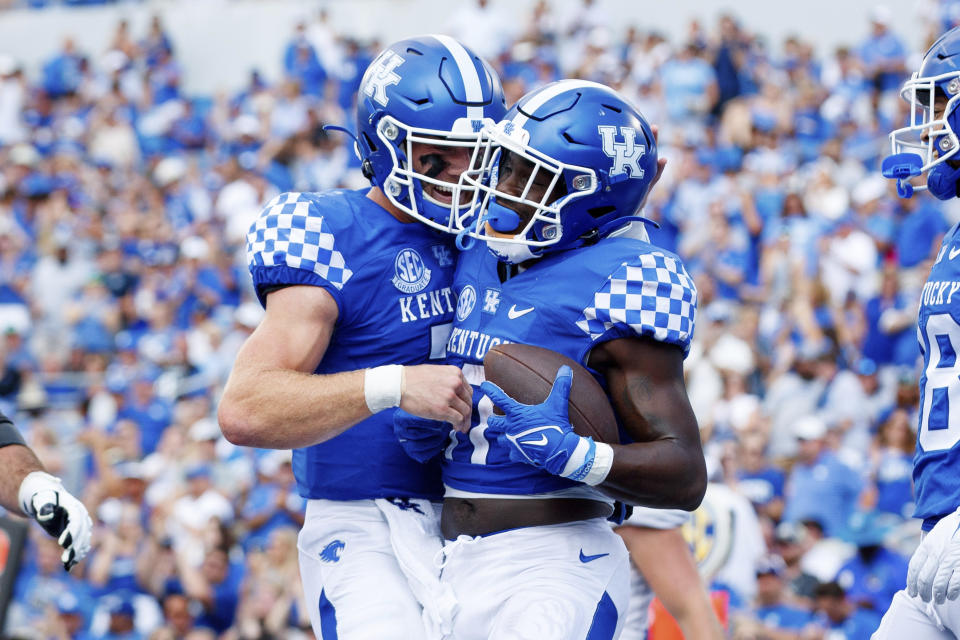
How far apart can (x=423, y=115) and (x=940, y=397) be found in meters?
1.51

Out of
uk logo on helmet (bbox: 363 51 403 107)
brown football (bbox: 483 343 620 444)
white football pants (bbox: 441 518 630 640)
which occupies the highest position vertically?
uk logo on helmet (bbox: 363 51 403 107)

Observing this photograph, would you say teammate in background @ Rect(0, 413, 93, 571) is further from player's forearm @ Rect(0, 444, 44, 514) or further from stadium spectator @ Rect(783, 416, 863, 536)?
stadium spectator @ Rect(783, 416, 863, 536)

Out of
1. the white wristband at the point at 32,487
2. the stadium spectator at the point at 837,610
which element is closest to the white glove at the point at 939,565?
the white wristband at the point at 32,487

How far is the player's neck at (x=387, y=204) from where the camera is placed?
366 cm

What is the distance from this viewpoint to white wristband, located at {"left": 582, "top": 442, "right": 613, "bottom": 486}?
2994mm

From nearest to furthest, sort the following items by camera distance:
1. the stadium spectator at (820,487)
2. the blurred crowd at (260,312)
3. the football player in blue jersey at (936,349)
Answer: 1. the football player in blue jersey at (936,349)
2. the stadium spectator at (820,487)
3. the blurred crowd at (260,312)

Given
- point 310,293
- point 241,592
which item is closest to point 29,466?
point 310,293

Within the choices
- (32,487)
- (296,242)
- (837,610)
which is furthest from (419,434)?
→ (837,610)

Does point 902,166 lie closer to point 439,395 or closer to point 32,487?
point 439,395

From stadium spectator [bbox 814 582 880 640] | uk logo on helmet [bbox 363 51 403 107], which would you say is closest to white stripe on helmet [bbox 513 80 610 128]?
uk logo on helmet [bbox 363 51 403 107]

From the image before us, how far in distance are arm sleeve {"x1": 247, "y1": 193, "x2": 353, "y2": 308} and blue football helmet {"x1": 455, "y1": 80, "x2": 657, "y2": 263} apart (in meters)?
0.36

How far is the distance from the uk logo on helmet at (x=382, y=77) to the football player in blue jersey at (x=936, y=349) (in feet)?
4.35

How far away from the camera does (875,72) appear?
12758 millimetres

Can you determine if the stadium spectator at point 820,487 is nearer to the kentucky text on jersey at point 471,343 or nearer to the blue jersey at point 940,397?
the blue jersey at point 940,397
